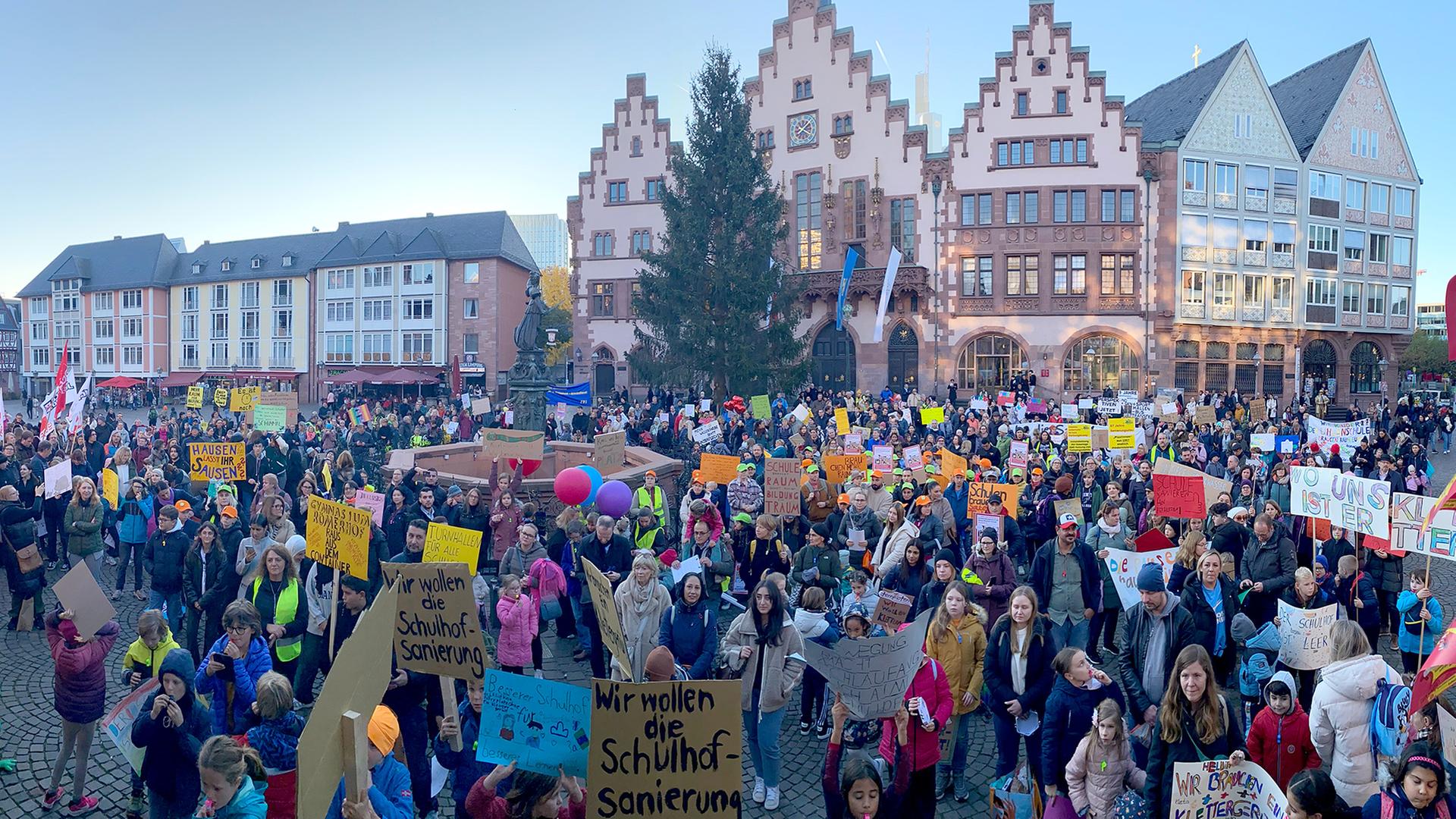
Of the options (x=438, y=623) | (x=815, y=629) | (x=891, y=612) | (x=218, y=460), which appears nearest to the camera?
(x=438, y=623)

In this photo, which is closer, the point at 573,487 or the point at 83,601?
the point at 83,601

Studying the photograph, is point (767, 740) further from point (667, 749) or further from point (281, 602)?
point (281, 602)

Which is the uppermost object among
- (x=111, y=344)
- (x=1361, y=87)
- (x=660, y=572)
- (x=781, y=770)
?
(x=1361, y=87)

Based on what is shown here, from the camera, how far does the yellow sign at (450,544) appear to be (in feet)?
23.9

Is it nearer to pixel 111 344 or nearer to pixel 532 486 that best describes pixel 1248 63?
pixel 532 486

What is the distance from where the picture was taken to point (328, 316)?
5741 cm

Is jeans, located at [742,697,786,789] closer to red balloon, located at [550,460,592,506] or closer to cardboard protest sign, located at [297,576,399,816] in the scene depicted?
cardboard protest sign, located at [297,576,399,816]

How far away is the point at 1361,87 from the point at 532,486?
44.6 meters

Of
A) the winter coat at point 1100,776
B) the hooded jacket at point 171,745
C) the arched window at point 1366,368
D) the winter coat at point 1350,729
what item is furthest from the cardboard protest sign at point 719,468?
the arched window at point 1366,368

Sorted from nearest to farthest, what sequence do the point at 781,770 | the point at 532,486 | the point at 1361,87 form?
the point at 781,770, the point at 532,486, the point at 1361,87

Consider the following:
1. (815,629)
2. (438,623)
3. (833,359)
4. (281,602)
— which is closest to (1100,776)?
(815,629)

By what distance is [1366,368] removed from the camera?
1624 inches

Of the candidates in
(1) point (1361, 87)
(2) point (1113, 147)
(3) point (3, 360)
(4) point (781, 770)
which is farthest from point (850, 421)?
(3) point (3, 360)

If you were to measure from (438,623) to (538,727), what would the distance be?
158 centimetres
